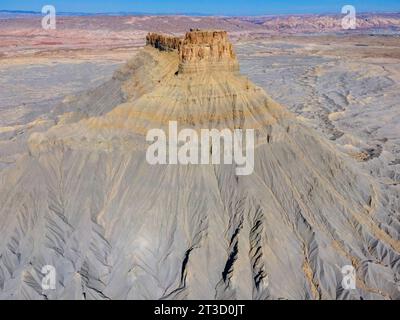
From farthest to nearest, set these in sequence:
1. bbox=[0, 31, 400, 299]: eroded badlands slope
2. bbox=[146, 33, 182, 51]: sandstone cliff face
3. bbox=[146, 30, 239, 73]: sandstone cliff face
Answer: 1. bbox=[146, 33, 182, 51]: sandstone cliff face
2. bbox=[146, 30, 239, 73]: sandstone cliff face
3. bbox=[0, 31, 400, 299]: eroded badlands slope

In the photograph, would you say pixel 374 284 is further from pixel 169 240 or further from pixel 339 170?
pixel 169 240

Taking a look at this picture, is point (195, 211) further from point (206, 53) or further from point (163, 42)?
point (163, 42)

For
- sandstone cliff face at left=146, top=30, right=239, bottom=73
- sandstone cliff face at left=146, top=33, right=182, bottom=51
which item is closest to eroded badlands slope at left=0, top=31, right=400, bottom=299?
sandstone cliff face at left=146, top=30, right=239, bottom=73

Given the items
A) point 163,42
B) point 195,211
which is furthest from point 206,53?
point 163,42

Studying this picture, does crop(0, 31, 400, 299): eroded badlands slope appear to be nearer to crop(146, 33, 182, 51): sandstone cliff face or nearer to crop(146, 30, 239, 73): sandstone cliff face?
crop(146, 30, 239, 73): sandstone cliff face

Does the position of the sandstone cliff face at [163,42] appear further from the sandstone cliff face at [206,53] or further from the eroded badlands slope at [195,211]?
the eroded badlands slope at [195,211]

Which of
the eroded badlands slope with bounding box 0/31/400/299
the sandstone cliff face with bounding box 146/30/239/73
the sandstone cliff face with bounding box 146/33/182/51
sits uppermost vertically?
the sandstone cliff face with bounding box 146/33/182/51

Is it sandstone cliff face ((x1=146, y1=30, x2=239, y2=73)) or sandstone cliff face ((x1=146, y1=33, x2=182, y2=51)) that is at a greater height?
sandstone cliff face ((x1=146, y1=33, x2=182, y2=51))

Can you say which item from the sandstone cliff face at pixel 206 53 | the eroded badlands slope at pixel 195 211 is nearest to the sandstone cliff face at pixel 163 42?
the sandstone cliff face at pixel 206 53
